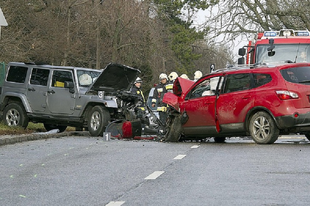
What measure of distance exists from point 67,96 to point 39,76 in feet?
4.14

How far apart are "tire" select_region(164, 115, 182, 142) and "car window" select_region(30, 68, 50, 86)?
16.5 ft

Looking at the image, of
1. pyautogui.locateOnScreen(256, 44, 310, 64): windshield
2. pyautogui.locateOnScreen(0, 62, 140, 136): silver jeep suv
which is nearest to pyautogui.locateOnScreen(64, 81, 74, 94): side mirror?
pyautogui.locateOnScreen(0, 62, 140, 136): silver jeep suv

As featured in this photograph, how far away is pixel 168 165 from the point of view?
1112 cm

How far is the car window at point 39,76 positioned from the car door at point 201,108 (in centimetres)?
531

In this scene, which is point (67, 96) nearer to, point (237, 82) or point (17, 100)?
point (17, 100)

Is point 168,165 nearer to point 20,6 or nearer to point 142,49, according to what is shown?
point 20,6

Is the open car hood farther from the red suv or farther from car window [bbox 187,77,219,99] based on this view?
car window [bbox 187,77,219,99]

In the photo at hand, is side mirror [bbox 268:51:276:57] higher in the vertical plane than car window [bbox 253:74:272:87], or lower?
higher

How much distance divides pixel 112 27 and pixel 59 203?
1353 inches

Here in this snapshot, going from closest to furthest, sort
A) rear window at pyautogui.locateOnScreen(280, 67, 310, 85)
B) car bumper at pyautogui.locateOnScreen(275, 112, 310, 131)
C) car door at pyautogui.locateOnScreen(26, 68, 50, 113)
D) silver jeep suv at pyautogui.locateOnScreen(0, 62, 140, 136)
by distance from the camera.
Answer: car bumper at pyautogui.locateOnScreen(275, 112, 310, 131) → rear window at pyautogui.locateOnScreen(280, 67, 310, 85) → silver jeep suv at pyautogui.locateOnScreen(0, 62, 140, 136) → car door at pyautogui.locateOnScreen(26, 68, 50, 113)

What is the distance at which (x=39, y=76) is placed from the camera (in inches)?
824

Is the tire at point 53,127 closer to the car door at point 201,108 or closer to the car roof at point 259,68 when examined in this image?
the car door at point 201,108

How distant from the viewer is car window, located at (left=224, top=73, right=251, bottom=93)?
15.7m

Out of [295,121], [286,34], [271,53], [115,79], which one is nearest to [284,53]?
[271,53]
